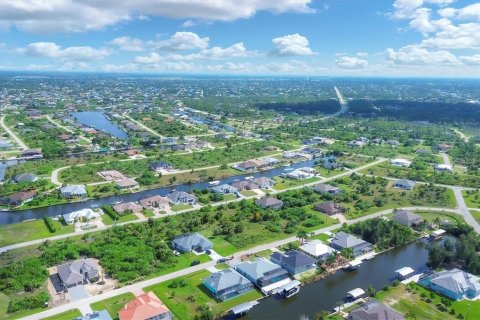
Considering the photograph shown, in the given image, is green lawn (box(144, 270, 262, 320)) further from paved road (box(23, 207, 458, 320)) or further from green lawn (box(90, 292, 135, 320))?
green lawn (box(90, 292, 135, 320))

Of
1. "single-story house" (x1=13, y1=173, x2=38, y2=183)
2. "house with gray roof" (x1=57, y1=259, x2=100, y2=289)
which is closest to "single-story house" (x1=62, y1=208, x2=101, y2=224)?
"house with gray roof" (x1=57, y1=259, x2=100, y2=289)

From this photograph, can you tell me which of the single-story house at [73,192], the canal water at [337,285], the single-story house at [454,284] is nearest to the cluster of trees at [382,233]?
the canal water at [337,285]

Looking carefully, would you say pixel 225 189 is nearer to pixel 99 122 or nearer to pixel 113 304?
pixel 113 304

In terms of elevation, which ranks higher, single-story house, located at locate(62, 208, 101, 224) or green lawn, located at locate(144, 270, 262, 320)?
single-story house, located at locate(62, 208, 101, 224)

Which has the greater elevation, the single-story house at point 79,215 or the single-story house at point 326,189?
the single-story house at point 79,215

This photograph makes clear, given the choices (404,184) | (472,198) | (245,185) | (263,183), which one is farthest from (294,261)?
(472,198)

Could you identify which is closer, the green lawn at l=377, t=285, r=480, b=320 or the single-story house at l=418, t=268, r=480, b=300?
the green lawn at l=377, t=285, r=480, b=320

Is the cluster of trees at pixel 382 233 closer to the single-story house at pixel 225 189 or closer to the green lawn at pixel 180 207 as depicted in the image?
the single-story house at pixel 225 189

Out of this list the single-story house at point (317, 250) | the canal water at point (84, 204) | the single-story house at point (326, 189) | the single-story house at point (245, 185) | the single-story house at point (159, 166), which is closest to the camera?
the single-story house at point (317, 250)
